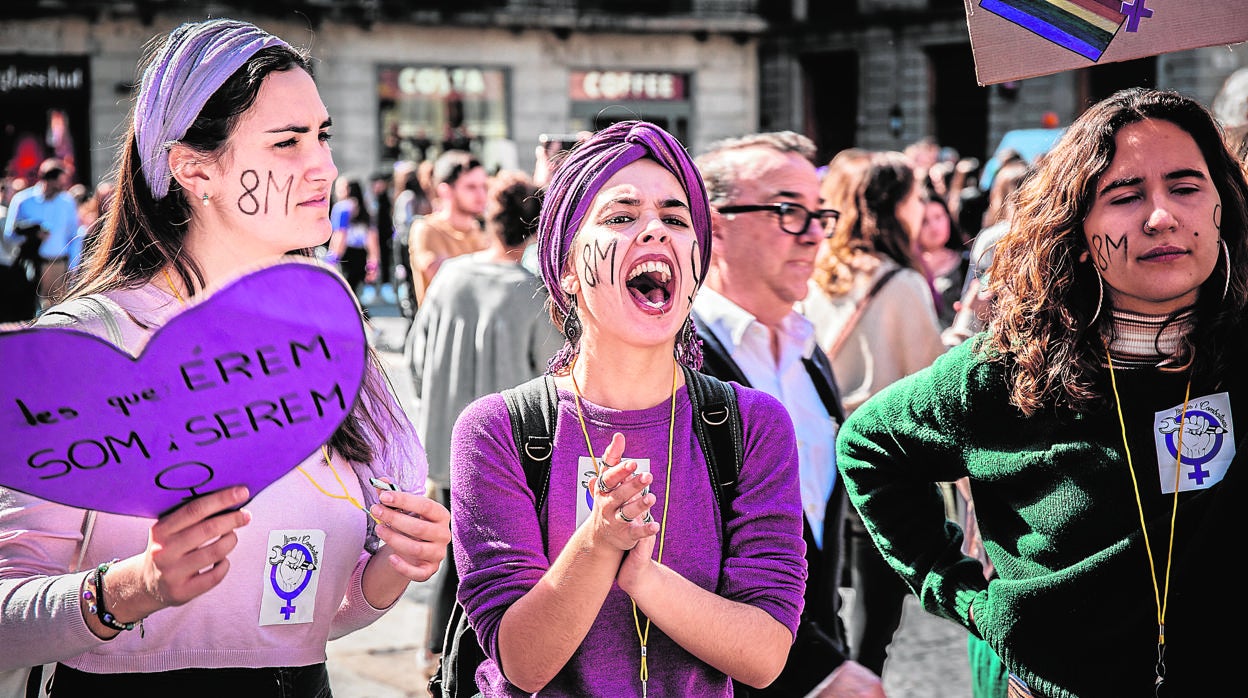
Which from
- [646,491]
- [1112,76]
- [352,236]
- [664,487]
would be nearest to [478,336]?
[664,487]

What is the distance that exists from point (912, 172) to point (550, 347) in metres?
1.54

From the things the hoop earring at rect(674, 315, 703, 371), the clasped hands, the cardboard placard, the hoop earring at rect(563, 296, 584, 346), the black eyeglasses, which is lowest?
the clasped hands

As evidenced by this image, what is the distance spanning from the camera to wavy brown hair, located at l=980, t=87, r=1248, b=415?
2.19 metres

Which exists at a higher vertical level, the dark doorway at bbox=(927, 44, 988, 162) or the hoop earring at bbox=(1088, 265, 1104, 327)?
the dark doorway at bbox=(927, 44, 988, 162)

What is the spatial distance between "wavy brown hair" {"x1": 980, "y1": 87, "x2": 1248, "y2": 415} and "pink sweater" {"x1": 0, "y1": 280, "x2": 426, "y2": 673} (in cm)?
108

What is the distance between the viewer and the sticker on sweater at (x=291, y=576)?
185 centimetres

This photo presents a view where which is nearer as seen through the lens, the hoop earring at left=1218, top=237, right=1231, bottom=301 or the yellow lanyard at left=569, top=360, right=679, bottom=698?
the yellow lanyard at left=569, top=360, right=679, bottom=698

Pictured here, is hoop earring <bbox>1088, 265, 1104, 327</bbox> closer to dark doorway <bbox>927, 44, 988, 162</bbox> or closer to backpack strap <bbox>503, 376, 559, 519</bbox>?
backpack strap <bbox>503, 376, 559, 519</bbox>

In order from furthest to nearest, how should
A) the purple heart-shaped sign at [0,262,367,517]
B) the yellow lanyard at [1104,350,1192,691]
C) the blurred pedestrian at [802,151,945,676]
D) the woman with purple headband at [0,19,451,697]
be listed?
the blurred pedestrian at [802,151,945,676]
the yellow lanyard at [1104,350,1192,691]
the woman with purple headband at [0,19,451,697]
the purple heart-shaped sign at [0,262,367,517]

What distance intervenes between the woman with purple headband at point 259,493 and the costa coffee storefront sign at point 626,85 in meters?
26.4

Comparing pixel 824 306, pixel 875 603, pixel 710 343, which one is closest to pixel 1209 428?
pixel 710 343

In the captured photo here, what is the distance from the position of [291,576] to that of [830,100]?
98.3 feet

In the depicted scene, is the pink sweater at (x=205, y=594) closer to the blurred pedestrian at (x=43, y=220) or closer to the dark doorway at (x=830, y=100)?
the blurred pedestrian at (x=43, y=220)

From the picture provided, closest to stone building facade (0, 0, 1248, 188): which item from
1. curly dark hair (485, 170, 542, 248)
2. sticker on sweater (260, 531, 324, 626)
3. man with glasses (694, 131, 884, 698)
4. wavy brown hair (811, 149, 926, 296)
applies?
wavy brown hair (811, 149, 926, 296)
